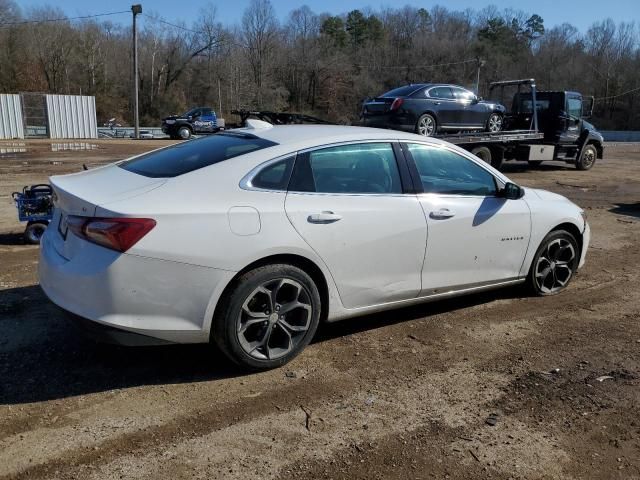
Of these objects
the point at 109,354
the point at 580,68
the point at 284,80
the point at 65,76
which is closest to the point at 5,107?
the point at 109,354

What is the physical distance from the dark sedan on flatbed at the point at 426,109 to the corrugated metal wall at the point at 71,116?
83.1 ft

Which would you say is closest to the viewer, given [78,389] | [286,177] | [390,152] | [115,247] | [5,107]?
[115,247]

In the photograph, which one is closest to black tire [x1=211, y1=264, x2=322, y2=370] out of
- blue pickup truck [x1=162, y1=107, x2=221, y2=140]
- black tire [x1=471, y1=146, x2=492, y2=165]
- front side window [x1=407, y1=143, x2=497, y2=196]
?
front side window [x1=407, y1=143, x2=497, y2=196]

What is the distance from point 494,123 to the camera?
1602 centimetres

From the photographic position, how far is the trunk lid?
3.40 metres

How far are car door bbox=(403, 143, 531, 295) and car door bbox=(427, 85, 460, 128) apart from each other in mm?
9524

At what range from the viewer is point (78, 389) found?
11.5 ft

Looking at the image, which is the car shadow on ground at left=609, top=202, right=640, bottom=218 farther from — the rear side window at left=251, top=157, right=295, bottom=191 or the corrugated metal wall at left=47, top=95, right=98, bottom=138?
the corrugated metal wall at left=47, top=95, right=98, bottom=138

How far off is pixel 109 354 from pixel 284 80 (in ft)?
275

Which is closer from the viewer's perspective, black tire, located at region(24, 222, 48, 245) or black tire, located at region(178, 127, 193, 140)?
black tire, located at region(24, 222, 48, 245)

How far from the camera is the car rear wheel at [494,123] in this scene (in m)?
15.9

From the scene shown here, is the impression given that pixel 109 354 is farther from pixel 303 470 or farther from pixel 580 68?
pixel 580 68

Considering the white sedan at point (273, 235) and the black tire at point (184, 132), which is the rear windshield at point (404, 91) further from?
the black tire at point (184, 132)

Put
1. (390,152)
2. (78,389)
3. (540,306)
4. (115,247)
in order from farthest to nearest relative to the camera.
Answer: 1. (540,306)
2. (390,152)
3. (78,389)
4. (115,247)
